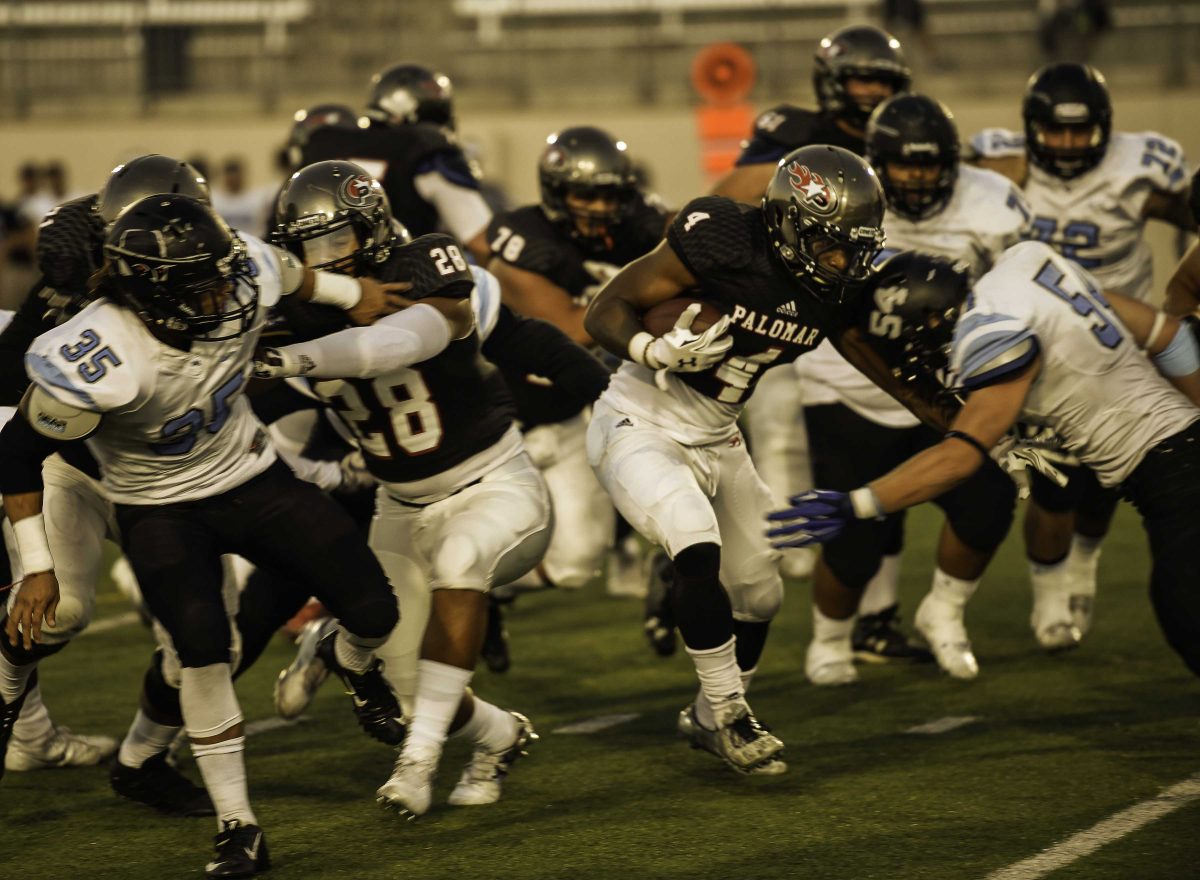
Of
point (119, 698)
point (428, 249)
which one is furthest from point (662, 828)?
point (119, 698)

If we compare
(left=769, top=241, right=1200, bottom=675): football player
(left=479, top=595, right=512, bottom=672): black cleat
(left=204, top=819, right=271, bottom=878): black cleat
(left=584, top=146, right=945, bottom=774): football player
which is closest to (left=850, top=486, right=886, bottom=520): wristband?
(left=769, top=241, right=1200, bottom=675): football player

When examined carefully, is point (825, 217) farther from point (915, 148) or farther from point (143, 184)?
point (143, 184)

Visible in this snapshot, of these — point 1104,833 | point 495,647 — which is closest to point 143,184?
point 495,647

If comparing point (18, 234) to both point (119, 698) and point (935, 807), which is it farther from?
point (935, 807)

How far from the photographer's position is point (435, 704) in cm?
430

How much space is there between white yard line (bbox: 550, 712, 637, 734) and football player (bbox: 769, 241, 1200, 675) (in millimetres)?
1182

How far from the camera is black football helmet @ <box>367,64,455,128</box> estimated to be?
23.9 ft

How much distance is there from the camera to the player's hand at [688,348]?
4.36m

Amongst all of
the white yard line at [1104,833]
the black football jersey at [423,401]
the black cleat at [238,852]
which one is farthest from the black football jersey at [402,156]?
the white yard line at [1104,833]

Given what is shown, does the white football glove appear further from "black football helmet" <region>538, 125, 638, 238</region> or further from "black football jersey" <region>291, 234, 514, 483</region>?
"black football helmet" <region>538, 125, 638, 238</region>

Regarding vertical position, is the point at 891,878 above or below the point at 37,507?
below

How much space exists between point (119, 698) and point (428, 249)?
211 centimetres

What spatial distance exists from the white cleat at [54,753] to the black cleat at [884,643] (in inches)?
102

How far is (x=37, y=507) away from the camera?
3.94 meters
